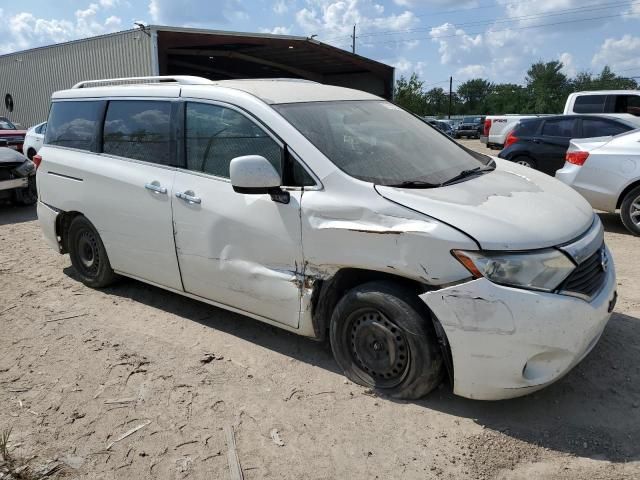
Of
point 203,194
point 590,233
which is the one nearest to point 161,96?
point 203,194

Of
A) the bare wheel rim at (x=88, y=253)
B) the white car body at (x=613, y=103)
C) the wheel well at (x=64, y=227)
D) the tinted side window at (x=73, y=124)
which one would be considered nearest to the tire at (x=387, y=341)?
the bare wheel rim at (x=88, y=253)

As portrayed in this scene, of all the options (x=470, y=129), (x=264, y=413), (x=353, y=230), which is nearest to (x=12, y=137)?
(x=264, y=413)

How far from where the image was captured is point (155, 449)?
2.91 m

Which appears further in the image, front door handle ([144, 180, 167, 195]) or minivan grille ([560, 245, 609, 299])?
front door handle ([144, 180, 167, 195])

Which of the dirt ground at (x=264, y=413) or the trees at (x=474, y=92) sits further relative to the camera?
the trees at (x=474, y=92)

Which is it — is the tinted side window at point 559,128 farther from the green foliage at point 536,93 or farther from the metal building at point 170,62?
the green foliage at point 536,93

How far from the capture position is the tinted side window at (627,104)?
1408cm

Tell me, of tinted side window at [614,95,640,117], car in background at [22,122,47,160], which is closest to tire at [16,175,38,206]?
car in background at [22,122,47,160]

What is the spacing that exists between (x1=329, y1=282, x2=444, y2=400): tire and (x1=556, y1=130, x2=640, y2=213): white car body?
17.0ft

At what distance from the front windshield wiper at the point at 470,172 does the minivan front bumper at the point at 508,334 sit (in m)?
0.83

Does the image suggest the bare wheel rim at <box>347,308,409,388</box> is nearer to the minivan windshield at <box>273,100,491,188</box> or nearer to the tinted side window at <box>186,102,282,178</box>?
the minivan windshield at <box>273,100,491,188</box>

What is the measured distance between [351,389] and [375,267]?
848mm

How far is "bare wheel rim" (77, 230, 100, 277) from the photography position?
499 centimetres

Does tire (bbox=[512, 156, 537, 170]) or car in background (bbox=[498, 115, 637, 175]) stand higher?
car in background (bbox=[498, 115, 637, 175])
